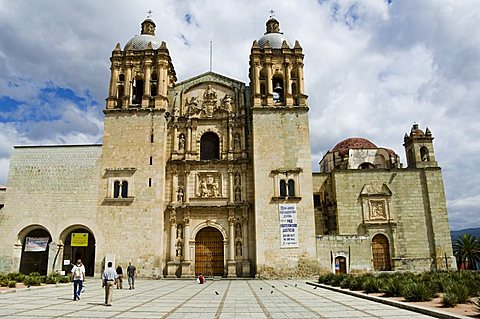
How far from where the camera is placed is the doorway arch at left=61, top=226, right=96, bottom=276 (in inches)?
1014

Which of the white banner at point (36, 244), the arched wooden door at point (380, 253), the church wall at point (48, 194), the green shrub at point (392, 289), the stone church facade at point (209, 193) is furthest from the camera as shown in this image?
the arched wooden door at point (380, 253)

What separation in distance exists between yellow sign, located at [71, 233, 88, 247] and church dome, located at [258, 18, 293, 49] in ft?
60.5

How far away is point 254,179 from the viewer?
25.7 meters

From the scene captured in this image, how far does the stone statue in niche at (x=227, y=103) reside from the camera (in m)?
28.2

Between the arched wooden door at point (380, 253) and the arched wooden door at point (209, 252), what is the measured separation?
1100 cm

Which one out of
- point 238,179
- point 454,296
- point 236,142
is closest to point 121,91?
point 236,142

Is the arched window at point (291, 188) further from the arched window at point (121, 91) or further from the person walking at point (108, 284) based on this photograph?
the person walking at point (108, 284)

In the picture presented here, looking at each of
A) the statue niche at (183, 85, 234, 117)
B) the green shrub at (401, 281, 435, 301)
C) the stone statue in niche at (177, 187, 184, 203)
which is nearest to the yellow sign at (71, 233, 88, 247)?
the stone statue in niche at (177, 187, 184, 203)

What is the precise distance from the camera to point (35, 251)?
26500 mm

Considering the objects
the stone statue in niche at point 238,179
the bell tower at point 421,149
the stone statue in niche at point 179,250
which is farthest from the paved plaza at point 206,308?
the bell tower at point 421,149

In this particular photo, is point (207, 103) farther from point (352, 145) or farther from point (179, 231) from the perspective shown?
point (352, 145)

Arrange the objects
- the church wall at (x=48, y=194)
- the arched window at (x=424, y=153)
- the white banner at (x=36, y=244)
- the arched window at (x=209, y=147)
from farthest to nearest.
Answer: the arched window at (x=424, y=153)
the arched window at (x=209, y=147)
the white banner at (x=36, y=244)
the church wall at (x=48, y=194)

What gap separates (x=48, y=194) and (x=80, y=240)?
12.1 feet

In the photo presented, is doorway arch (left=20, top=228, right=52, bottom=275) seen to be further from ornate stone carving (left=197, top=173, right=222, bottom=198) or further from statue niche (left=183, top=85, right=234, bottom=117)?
statue niche (left=183, top=85, right=234, bottom=117)
